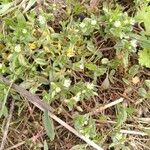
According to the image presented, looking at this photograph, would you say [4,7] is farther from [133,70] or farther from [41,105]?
[133,70]

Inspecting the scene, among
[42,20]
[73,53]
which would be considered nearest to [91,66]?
[73,53]

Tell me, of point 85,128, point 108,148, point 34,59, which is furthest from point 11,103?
point 108,148

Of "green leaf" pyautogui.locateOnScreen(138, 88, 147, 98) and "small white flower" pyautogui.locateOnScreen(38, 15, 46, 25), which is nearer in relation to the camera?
"small white flower" pyautogui.locateOnScreen(38, 15, 46, 25)

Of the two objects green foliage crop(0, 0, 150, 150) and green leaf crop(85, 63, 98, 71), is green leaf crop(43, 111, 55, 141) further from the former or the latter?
green leaf crop(85, 63, 98, 71)

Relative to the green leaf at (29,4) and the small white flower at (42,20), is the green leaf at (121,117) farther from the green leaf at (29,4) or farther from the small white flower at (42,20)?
the green leaf at (29,4)

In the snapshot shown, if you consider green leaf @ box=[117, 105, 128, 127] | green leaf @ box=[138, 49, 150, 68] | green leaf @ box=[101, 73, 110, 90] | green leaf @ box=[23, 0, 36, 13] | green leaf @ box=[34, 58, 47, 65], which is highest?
green leaf @ box=[23, 0, 36, 13]

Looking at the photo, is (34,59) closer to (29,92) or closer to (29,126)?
(29,92)

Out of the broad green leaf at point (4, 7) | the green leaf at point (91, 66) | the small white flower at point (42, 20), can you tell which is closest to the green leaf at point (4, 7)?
the broad green leaf at point (4, 7)

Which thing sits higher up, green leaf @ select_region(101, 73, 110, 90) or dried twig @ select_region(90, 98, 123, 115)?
green leaf @ select_region(101, 73, 110, 90)

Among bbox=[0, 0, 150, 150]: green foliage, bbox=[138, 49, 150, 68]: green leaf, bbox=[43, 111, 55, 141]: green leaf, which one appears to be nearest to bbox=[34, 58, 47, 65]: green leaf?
bbox=[0, 0, 150, 150]: green foliage

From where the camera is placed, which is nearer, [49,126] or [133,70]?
[49,126]

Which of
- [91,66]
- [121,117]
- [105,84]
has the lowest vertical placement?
[121,117]
